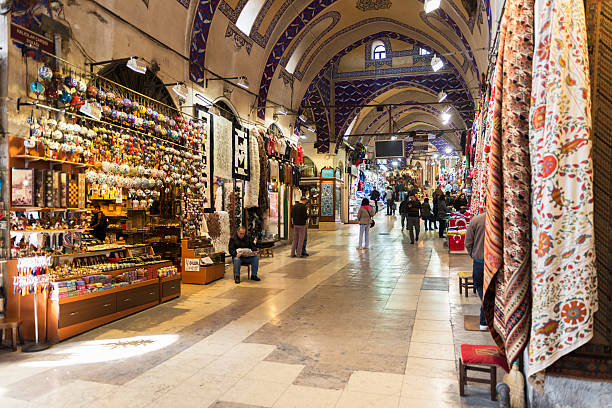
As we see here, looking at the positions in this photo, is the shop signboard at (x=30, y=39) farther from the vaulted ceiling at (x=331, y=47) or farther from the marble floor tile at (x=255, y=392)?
the marble floor tile at (x=255, y=392)

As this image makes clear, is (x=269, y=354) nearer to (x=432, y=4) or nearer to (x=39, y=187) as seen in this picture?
(x=39, y=187)

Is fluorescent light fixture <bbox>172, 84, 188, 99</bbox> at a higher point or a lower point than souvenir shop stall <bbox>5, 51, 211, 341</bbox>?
higher

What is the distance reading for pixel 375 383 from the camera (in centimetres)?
325

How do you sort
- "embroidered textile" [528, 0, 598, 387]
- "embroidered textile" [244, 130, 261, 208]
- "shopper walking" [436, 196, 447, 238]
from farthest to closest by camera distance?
"shopper walking" [436, 196, 447, 238] < "embroidered textile" [244, 130, 261, 208] < "embroidered textile" [528, 0, 598, 387]

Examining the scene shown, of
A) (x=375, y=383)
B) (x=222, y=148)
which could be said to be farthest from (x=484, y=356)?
(x=222, y=148)

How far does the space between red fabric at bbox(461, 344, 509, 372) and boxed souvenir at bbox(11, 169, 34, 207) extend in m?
4.47

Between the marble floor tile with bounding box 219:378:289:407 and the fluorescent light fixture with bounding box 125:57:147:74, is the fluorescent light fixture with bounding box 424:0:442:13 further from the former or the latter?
the marble floor tile with bounding box 219:378:289:407

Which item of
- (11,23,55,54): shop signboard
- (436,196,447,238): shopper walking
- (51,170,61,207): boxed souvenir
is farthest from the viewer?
(436,196,447,238): shopper walking

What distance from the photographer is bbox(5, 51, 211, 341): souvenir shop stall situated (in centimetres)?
443

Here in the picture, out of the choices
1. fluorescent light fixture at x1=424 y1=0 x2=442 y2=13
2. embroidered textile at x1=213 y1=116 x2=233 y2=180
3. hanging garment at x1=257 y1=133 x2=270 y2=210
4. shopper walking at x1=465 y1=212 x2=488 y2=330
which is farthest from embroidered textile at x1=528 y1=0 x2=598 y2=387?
hanging garment at x1=257 y1=133 x2=270 y2=210

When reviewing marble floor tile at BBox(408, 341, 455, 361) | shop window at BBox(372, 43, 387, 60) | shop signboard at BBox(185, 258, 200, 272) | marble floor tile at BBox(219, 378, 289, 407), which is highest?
shop window at BBox(372, 43, 387, 60)

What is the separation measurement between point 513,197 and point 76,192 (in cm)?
477

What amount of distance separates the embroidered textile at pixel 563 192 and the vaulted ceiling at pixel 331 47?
526 cm

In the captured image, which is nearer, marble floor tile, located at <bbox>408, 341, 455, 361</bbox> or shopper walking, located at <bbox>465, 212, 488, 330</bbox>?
marble floor tile, located at <bbox>408, 341, 455, 361</bbox>
